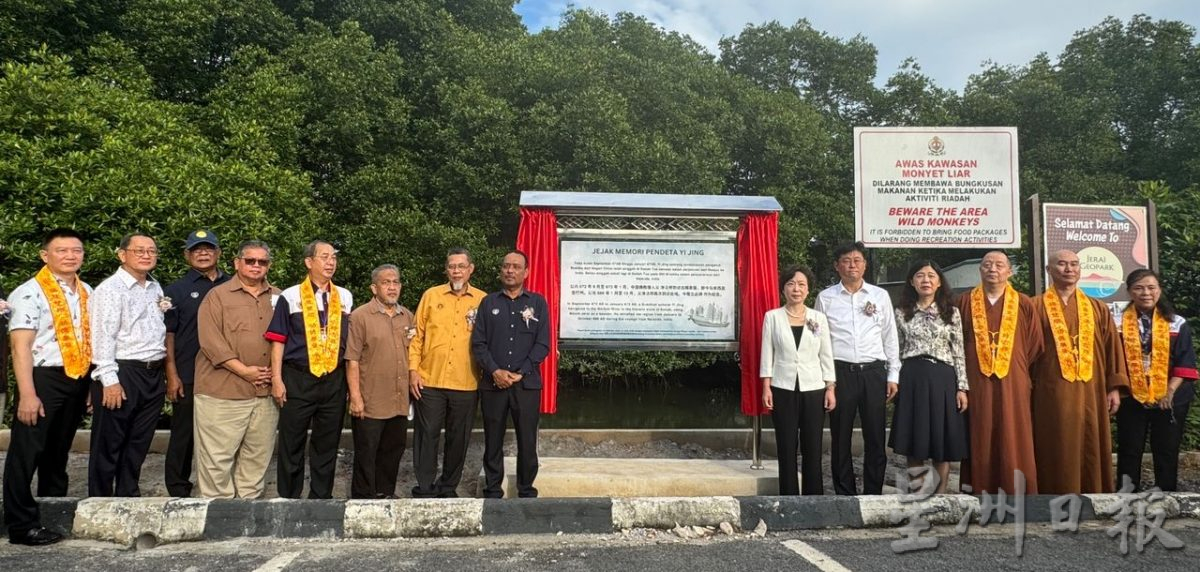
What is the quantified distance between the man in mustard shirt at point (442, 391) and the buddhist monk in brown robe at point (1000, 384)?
307 centimetres

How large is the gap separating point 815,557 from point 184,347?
3.80 m

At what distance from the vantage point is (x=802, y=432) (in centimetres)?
400

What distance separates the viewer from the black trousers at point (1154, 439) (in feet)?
Answer: 13.2

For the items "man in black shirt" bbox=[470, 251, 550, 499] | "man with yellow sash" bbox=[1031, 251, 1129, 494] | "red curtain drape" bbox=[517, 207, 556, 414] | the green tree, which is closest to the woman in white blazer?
"man with yellow sash" bbox=[1031, 251, 1129, 494]

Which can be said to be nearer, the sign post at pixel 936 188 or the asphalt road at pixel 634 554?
the asphalt road at pixel 634 554

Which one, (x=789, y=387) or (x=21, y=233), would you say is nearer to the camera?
(x=789, y=387)

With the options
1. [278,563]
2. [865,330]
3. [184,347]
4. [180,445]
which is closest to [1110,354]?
[865,330]

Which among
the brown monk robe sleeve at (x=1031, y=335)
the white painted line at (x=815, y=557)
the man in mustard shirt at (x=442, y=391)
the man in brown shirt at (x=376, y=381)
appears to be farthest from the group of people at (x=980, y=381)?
the man in brown shirt at (x=376, y=381)

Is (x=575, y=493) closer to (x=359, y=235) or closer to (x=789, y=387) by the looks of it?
(x=789, y=387)

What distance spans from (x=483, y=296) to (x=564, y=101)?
31.6 feet

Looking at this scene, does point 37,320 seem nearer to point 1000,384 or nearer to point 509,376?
point 509,376

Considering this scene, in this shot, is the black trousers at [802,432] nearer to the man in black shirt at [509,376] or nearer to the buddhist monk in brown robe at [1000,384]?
the buddhist monk in brown robe at [1000,384]

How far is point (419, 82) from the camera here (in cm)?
1462

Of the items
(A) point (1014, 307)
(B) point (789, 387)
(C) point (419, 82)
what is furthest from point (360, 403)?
(C) point (419, 82)
